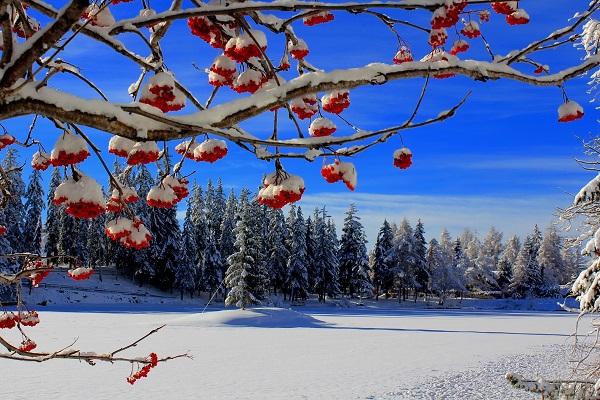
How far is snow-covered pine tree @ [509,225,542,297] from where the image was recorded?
68.5 meters

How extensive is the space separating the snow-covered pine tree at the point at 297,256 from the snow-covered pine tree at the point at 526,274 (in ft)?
99.9

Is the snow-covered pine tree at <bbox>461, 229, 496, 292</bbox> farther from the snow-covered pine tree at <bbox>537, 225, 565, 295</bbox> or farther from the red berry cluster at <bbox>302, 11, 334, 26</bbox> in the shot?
the red berry cluster at <bbox>302, 11, 334, 26</bbox>

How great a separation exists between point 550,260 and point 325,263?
3716cm

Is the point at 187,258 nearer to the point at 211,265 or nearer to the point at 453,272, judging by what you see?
the point at 211,265

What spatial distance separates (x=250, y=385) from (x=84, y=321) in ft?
62.2

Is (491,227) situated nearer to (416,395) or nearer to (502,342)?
(502,342)

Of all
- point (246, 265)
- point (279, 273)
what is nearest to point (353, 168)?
point (246, 265)

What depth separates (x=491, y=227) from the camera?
109 m

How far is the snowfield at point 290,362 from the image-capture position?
12.6m

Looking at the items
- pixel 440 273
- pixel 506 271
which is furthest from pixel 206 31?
pixel 506 271

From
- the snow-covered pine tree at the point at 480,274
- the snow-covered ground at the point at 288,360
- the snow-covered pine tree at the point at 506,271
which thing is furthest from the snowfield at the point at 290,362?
the snow-covered pine tree at the point at 480,274

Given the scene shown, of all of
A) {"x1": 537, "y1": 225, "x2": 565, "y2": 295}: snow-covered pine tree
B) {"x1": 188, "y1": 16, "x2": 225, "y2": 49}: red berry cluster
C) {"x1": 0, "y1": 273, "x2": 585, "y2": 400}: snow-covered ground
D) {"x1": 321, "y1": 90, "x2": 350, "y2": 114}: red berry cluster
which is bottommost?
{"x1": 0, "y1": 273, "x2": 585, "y2": 400}: snow-covered ground

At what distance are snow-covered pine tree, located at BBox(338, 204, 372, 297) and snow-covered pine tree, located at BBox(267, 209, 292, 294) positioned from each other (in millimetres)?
6810

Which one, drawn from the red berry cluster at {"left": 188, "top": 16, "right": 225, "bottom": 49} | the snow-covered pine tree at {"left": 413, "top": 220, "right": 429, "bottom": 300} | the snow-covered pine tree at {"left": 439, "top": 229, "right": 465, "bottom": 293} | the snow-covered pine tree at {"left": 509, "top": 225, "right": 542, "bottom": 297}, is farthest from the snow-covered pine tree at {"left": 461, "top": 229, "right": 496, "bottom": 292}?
the red berry cluster at {"left": 188, "top": 16, "right": 225, "bottom": 49}
